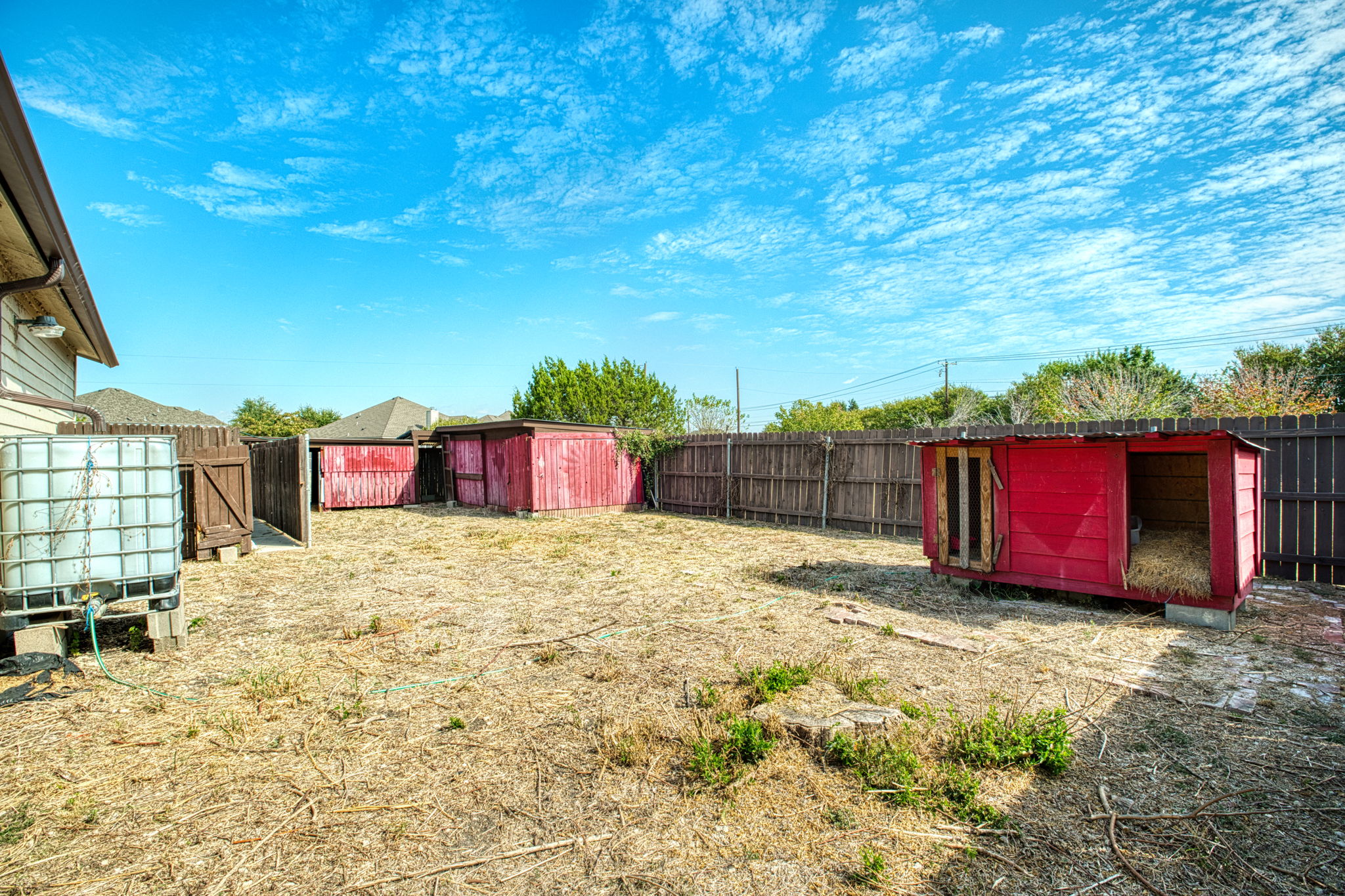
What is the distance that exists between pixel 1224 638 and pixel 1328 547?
3619 mm

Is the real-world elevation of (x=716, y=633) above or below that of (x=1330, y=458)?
below

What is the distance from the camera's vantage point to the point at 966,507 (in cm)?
664

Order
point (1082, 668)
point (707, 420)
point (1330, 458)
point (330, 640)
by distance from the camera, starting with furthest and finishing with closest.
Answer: point (707, 420)
point (1330, 458)
point (330, 640)
point (1082, 668)

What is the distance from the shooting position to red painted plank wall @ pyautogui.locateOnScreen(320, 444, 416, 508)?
18.0m

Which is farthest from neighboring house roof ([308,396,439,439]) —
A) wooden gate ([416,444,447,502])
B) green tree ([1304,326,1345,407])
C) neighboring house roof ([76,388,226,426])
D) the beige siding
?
green tree ([1304,326,1345,407])

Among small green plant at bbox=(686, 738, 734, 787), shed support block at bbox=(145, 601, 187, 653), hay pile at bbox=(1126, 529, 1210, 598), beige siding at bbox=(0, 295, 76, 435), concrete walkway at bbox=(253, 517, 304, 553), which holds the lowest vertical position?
concrete walkway at bbox=(253, 517, 304, 553)

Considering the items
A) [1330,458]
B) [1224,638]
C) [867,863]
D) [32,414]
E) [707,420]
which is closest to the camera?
[867,863]

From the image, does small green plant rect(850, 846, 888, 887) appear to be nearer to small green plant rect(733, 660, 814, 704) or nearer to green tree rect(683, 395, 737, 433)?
small green plant rect(733, 660, 814, 704)

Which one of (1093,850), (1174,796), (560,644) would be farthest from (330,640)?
(1174,796)

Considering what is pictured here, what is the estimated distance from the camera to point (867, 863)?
231 cm

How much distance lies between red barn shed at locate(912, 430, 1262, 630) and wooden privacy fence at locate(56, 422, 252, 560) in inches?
403

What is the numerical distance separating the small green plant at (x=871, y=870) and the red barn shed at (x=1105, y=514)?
4835 millimetres

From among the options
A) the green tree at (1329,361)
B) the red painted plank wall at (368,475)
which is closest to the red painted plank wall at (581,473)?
the red painted plank wall at (368,475)

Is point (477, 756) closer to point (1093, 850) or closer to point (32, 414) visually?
point (1093, 850)
